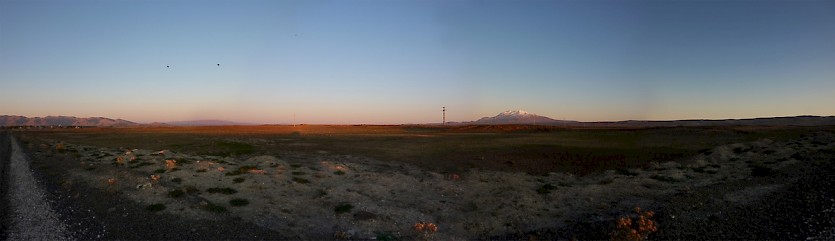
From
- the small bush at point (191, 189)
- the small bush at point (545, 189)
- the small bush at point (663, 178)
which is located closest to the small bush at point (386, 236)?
the small bush at point (545, 189)

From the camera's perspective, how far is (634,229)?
61.2 ft

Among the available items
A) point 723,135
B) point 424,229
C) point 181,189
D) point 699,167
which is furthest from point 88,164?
point 723,135

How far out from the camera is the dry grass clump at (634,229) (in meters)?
17.9

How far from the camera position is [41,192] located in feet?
87.1

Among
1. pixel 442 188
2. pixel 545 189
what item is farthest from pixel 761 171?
pixel 442 188

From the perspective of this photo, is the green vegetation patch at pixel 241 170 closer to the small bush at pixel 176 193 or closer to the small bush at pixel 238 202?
the small bush at pixel 176 193

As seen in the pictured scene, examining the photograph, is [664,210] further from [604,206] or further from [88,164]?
[88,164]

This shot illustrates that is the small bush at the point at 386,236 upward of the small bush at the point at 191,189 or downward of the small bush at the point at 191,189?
downward

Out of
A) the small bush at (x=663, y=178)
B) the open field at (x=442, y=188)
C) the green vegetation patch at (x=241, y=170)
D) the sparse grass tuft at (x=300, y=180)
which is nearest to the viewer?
the open field at (x=442, y=188)

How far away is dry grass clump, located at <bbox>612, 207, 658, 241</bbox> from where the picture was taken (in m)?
17.9

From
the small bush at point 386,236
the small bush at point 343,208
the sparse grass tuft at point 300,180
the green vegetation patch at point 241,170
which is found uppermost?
the green vegetation patch at point 241,170

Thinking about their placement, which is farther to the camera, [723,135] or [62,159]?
[723,135]

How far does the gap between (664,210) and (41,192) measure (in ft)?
121

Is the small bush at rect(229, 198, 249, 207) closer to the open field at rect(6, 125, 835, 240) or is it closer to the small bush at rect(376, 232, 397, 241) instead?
the open field at rect(6, 125, 835, 240)
